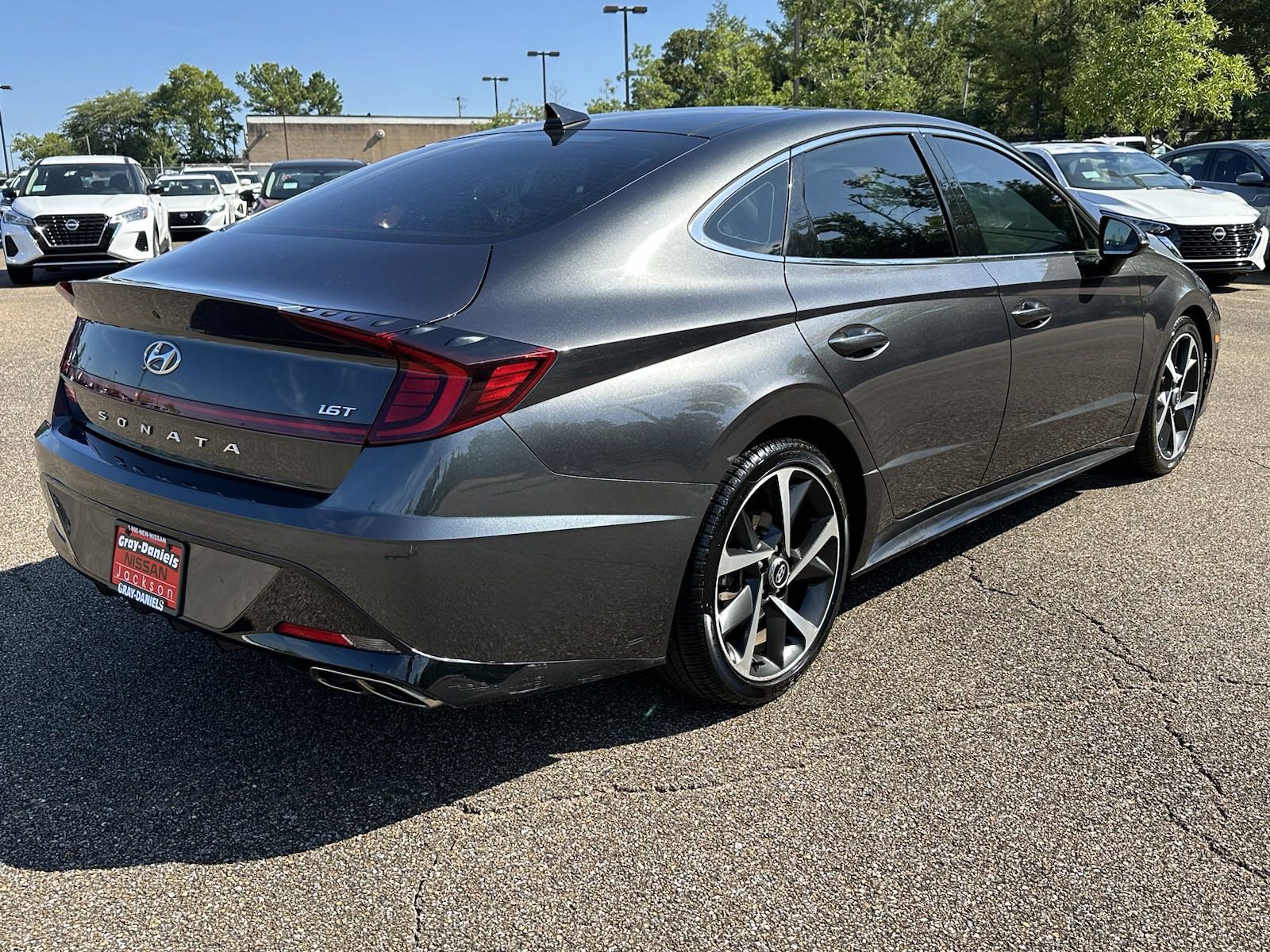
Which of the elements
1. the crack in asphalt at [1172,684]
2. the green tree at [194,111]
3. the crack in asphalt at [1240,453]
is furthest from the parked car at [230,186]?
the green tree at [194,111]

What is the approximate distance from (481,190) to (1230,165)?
15.8 m

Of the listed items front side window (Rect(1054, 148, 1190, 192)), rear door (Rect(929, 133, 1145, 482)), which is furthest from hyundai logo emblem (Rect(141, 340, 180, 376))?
front side window (Rect(1054, 148, 1190, 192))

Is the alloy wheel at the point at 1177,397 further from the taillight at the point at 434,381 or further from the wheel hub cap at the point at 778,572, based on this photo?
the taillight at the point at 434,381

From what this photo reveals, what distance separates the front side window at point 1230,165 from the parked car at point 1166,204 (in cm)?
201

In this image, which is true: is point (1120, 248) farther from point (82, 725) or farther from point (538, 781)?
point (82, 725)

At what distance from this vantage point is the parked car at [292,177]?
55.6 ft

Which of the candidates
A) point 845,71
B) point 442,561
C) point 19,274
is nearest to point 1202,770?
point 442,561

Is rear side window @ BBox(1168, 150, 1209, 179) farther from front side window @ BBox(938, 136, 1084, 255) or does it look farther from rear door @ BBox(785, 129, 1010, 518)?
rear door @ BBox(785, 129, 1010, 518)

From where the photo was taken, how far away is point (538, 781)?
9.27 ft

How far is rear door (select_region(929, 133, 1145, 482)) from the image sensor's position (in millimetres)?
3920

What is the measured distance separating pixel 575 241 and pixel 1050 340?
2.14m

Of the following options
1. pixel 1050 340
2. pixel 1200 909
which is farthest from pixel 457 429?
pixel 1050 340

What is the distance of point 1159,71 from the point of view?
2323 cm

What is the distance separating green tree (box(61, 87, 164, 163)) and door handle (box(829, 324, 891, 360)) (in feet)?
426
